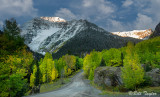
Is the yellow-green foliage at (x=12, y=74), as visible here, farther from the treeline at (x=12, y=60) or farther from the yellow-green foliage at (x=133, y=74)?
the yellow-green foliage at (x=133, y=74)

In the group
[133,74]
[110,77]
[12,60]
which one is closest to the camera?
[12,60]

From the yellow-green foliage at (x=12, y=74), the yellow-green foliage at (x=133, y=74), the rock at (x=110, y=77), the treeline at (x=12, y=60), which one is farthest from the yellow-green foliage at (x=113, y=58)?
the yellow-green foliage at (x=12, y=74)

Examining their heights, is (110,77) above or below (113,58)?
below

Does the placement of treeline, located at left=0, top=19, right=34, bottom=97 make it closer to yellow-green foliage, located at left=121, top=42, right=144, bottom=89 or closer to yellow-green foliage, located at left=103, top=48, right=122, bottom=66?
yellow-green foliage, located at left=121, top=42, right=144, bottom=89

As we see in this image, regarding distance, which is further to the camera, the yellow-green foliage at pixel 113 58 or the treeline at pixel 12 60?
the yellow-green foliage at pixel 113 58

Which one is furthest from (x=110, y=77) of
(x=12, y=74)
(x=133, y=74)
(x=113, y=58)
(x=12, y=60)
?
(x=113, y=58)

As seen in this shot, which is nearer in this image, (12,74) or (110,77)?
(12,74)

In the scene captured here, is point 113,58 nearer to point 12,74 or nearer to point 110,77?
point 110,77

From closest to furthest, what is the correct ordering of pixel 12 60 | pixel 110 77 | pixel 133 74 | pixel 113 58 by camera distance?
pixel 12 60, pixel 133 74, pixel 110 77, pixel 113 58

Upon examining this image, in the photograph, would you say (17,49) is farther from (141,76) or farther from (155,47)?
(155,47)

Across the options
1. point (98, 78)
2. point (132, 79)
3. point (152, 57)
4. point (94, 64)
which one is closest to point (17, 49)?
point (132, 79)

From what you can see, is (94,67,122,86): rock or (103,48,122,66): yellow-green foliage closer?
(94,67,122,86): rock

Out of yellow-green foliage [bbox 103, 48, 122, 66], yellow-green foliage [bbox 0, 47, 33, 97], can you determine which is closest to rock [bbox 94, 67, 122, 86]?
yellow-green foliage [bbox 103, 48, 122, 66]

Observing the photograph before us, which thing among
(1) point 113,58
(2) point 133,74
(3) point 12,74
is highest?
(1) point 113,58
